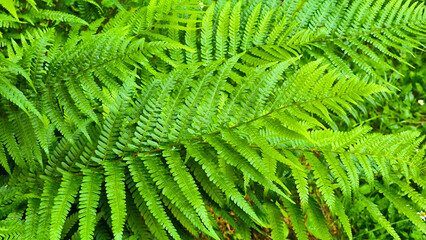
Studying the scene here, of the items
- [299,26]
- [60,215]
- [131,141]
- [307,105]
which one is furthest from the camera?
[299,26]

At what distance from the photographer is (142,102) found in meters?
1.72

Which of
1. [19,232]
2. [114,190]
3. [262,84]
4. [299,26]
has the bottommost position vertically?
[19,232]

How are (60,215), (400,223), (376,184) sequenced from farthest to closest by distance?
(400,223)
(376,184)
(60,215)

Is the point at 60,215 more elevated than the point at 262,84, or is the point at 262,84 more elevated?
the point at 262,84

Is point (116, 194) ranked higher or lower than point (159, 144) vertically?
lower

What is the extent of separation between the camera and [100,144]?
1.71m

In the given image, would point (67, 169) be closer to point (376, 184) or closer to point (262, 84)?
point (262, 84)

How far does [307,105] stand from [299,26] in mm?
1187

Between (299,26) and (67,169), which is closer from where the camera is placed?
(67,169)

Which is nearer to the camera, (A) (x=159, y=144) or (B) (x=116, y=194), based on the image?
(B) (x=116, y=194)

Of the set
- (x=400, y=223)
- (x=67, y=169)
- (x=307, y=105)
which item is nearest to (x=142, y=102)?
(x=67, y=169)

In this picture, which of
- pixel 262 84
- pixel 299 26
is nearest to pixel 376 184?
pixel 262 84

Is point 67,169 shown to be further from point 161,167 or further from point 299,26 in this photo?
point 299,26

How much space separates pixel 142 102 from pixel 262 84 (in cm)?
52
